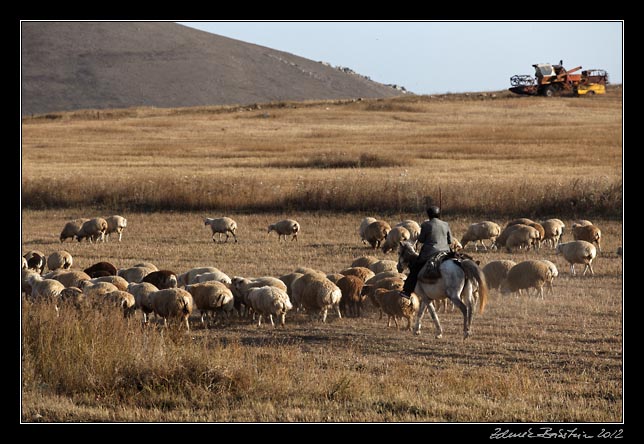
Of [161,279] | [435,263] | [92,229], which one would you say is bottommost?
[161,279]

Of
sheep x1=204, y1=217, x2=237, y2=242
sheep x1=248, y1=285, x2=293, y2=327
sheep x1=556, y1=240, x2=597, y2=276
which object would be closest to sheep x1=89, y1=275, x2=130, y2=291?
sheep x1=248, y1=285, x2=293, y2=327

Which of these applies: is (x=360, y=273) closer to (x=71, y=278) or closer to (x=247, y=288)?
(x=247, y=288)

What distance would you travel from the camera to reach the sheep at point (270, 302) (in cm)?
1439

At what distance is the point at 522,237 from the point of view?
843 inches

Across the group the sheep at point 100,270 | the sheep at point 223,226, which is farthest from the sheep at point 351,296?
the sheep at point 223,226

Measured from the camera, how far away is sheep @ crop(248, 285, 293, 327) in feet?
47.2

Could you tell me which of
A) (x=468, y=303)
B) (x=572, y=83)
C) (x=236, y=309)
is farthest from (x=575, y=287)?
(x=572, y=83)

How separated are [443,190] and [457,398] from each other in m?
19.5

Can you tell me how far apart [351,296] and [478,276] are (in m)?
3.15

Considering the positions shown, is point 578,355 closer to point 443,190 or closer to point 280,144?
point 443,190

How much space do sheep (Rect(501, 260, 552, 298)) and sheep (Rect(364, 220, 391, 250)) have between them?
6268mm

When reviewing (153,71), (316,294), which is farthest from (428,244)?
(153,71)

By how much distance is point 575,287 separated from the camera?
690 inches

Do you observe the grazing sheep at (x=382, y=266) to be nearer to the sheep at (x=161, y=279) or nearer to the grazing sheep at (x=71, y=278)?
the sheep at (x=161, y=279)
